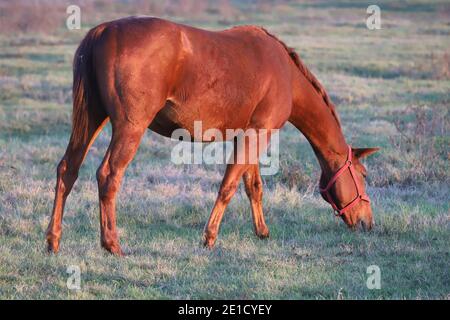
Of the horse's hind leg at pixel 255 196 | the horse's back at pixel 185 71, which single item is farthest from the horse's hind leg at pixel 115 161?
the horse's hind leg at pixel 255 196

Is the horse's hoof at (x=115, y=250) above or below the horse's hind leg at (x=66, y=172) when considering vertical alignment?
below

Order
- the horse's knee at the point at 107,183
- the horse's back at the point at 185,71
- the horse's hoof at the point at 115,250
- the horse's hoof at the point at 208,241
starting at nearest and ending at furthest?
the horse's back at the point at 185,71 → the horse's knee at the point at 107,183 → the horse's hoof at the point at 115,250 → the horse's hoof at the point at 208,241

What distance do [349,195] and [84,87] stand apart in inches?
112

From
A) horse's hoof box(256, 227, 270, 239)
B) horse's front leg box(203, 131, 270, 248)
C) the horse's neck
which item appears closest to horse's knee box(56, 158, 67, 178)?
horse's front leg box(203, 131, 270, 248)

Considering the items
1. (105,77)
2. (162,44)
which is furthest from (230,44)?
(105,77)

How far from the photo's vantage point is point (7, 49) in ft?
84.2

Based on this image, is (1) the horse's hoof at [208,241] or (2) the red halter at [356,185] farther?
(2) the red halter at [356,185]

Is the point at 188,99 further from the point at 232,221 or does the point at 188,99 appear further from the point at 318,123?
the point at 232,221

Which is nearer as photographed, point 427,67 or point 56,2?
point 427,67

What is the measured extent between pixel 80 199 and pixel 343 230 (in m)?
3.08

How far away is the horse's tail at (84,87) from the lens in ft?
19.8

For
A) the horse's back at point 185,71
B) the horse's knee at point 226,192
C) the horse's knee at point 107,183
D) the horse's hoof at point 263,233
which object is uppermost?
the horse's back at point 185,71

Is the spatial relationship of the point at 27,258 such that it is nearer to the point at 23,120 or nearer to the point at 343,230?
the point at 343,230

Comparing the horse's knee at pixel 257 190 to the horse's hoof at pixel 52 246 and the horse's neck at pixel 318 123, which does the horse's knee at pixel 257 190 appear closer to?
the horse's neck at pixel 318 123
